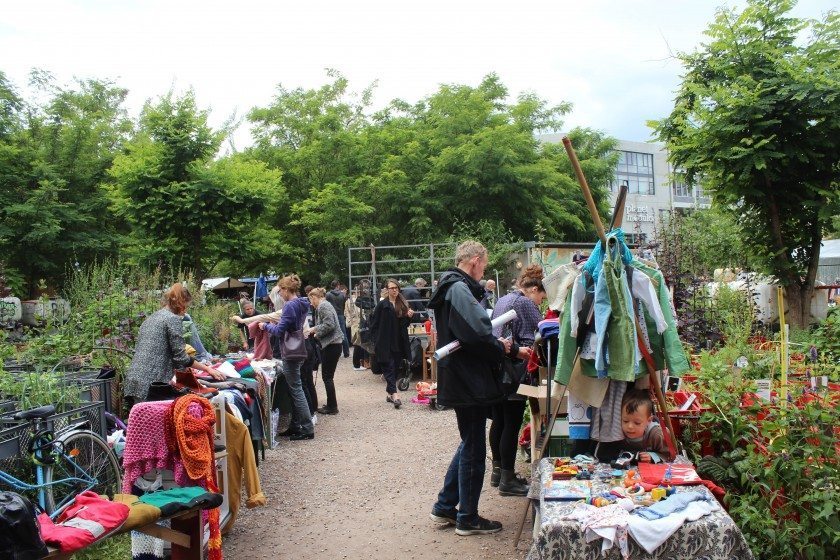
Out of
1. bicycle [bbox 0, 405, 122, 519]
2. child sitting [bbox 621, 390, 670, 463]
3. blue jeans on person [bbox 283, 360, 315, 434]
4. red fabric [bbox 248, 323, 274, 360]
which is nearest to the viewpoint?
child sitting [bbox 621, 390, 670, 463]

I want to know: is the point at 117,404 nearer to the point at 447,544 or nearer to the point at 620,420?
the point at 447,544

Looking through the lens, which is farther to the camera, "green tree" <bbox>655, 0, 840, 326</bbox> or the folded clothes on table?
"green tree" <bbox>655, 0, 840, 326</bbox>

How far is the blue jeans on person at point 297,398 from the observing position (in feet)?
28.9

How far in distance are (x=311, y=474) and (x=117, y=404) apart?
1.92 m

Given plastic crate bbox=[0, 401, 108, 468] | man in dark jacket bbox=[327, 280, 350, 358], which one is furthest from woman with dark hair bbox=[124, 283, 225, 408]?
man in dark jacket bbox=[327, 280, 350, 358]

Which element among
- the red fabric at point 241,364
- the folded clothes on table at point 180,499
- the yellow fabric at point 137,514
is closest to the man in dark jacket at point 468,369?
the folded clothes on table at point 180,499

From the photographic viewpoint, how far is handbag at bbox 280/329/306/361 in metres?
8.70

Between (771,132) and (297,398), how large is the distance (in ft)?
21.8

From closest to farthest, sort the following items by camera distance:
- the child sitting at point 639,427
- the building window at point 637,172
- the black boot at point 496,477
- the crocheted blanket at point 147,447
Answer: the child sitting at point 639,427
the crocheted blanket at point 147,447
the black boot at point 496,477
the building window at point 637,172

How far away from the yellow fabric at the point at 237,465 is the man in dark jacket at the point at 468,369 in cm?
142

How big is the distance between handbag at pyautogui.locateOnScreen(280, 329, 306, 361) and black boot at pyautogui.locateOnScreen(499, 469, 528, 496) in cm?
336

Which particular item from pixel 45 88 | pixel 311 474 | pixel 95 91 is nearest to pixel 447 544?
pixel 311 474

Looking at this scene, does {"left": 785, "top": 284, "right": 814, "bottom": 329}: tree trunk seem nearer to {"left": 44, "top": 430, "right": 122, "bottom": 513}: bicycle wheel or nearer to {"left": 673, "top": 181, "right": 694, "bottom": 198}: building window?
{"left": 673, "top": 181, "right": 694, "bottom": 198}: building window

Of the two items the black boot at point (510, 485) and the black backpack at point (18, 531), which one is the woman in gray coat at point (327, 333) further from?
the black backpack at point (18, 531)
